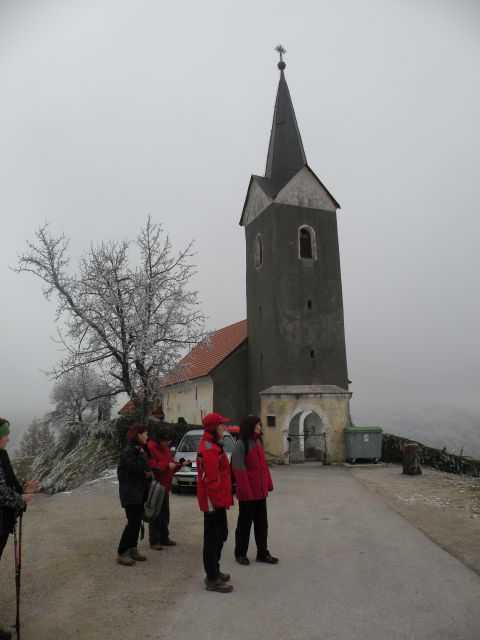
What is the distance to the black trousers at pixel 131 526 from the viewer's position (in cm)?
620

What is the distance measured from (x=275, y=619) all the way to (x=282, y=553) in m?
2.28

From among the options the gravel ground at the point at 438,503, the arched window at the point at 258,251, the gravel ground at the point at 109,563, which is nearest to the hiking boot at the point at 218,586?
the gravel ground at the point at 109,563

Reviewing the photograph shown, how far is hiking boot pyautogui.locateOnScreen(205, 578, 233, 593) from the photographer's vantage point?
17.1 feet

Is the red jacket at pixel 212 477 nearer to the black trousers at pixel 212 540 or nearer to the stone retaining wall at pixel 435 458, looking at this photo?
the black trousers at pixel 212 540

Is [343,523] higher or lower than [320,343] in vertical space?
lower

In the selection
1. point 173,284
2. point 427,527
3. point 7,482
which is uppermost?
point 173,284

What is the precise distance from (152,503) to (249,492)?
1.39 m

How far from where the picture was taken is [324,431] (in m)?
19.6

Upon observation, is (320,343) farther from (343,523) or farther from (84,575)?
(84,575)

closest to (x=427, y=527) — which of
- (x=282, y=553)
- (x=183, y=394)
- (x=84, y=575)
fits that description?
(x=282, y=553)

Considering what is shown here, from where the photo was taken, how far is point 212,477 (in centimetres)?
540

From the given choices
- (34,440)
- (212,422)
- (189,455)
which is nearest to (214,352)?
(189,455)

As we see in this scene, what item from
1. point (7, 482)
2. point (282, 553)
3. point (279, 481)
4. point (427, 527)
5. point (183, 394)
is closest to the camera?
point (7, 482)

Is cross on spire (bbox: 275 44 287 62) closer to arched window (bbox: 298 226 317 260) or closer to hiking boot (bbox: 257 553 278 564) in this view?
arched window (bbox: 298 226 317 260)
